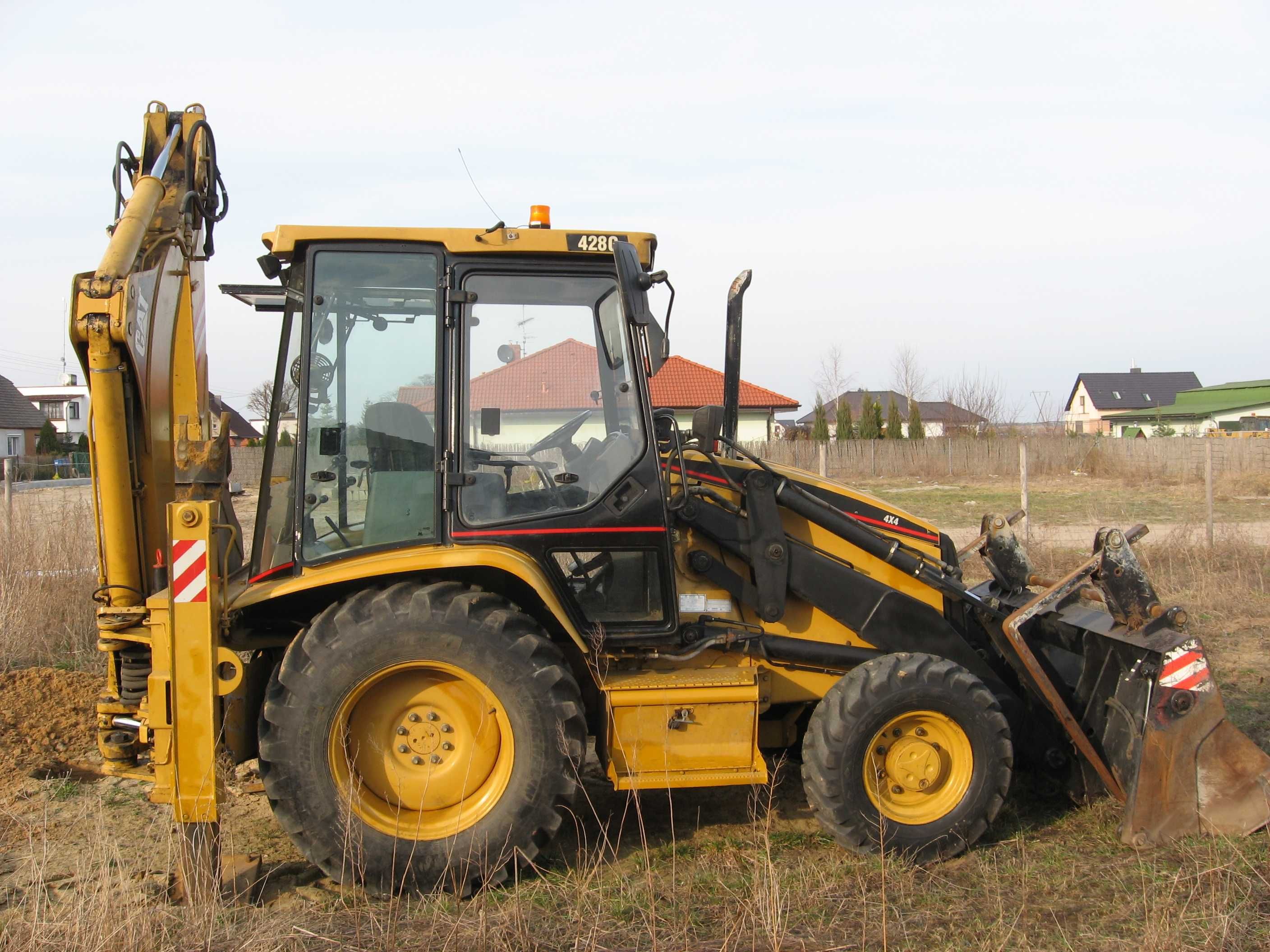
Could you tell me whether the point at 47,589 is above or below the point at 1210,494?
below

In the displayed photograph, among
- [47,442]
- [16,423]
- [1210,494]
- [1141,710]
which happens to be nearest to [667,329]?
[1141,710]

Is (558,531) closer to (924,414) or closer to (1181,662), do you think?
(1181,662)

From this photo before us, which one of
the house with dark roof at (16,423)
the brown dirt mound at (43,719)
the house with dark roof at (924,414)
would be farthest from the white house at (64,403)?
the brown dirt mound at (43,719)

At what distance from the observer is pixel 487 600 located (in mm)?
3963

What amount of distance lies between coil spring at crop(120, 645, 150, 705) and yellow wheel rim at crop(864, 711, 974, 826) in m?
2.99

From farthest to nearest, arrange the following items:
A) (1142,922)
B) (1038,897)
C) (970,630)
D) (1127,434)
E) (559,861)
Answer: (1127,434) < (970,630) < (559,861) < (1038,897) < (1142,922)

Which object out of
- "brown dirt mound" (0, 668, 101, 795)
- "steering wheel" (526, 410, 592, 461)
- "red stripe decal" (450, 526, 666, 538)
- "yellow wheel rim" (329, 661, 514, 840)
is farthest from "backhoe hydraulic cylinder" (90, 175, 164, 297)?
Answer: "brown dirt mound" (0, 668, 101, 795)

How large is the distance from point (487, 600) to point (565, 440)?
744 millimetres

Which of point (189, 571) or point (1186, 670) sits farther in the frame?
point (1186, 670)

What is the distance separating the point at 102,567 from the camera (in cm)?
406

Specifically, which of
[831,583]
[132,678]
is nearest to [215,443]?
[132,678]

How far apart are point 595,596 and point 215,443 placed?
1.63m

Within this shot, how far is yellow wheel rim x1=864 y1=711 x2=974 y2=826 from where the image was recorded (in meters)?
4.38

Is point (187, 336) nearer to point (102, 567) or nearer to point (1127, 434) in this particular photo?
point (102, 567)
